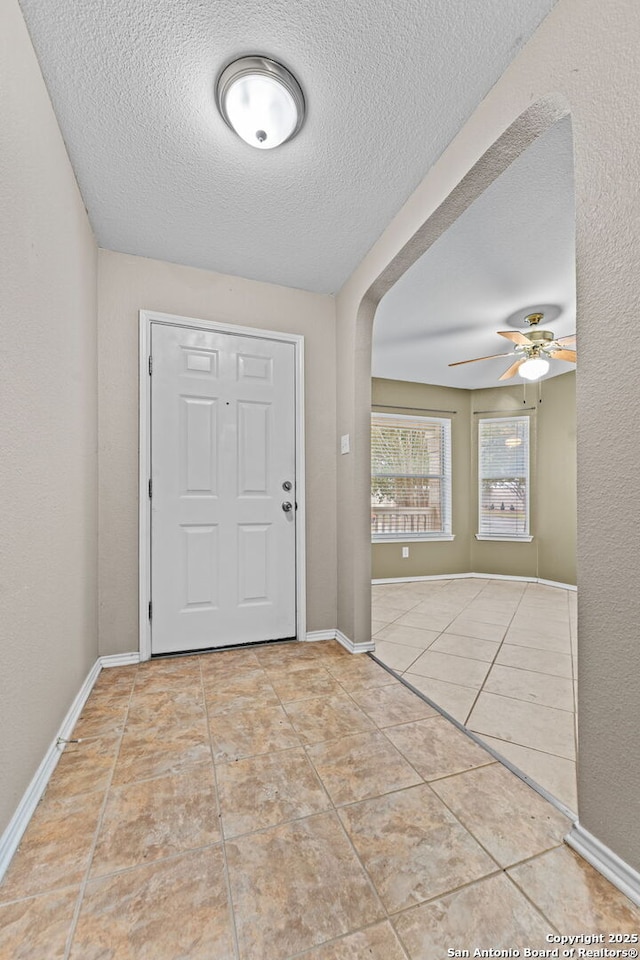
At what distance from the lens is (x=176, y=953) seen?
828mm

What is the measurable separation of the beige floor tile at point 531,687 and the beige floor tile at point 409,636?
20.4 inches

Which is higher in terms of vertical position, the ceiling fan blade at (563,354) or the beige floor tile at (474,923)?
the ceiling fan blade at (563,354)

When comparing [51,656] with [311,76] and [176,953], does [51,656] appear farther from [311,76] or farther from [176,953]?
[311,76]

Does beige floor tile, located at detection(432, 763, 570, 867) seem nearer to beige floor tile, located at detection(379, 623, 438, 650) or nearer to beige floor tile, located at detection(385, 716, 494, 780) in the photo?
beige floor tile, located at detection(385, 716, 494, 780)

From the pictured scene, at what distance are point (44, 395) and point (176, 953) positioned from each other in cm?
153

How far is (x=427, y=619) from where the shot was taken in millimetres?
3291

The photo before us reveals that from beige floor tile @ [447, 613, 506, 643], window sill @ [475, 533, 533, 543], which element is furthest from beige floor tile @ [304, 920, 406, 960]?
window sill @ [475, 533, 533, 543]

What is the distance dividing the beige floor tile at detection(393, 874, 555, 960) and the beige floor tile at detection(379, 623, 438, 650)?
169 centimetres

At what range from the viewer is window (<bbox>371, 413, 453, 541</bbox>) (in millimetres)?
4844

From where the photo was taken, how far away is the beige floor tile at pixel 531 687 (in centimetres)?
193

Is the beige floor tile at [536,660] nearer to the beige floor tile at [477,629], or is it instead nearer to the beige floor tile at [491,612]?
the beige floor tile at [477,629]

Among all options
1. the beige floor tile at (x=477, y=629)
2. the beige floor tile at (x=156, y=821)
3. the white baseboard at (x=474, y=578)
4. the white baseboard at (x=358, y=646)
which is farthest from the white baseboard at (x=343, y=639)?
the white baseboard at (x=474, y=578)

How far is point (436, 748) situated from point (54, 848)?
1230 millimetres

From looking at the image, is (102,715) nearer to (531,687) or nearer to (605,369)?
(531,687)
